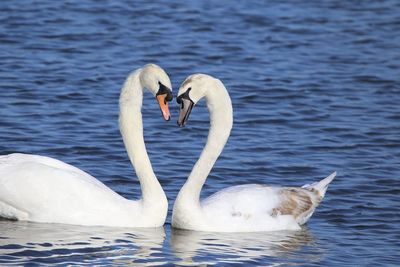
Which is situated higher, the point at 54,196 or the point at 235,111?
the point at 235,111

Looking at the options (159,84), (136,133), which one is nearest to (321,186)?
(136,133)

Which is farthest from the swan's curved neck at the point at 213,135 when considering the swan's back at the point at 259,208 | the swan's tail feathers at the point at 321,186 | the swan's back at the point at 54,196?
the swan's tail feathers at the point at 321,186

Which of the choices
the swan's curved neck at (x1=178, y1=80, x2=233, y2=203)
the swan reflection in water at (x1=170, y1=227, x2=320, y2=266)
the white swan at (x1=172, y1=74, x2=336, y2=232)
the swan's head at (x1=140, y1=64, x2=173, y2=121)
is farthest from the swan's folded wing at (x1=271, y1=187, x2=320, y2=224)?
the swan's head at (x1=140, y1=64, x2=173, y2=121)

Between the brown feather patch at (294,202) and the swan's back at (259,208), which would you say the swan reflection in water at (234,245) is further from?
the brown feather patch at (294,202)

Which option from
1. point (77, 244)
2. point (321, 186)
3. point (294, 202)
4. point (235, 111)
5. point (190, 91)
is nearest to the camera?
point (77, 244)

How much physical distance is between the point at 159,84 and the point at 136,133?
61cm

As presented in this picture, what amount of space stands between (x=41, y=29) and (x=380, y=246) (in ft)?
33.1

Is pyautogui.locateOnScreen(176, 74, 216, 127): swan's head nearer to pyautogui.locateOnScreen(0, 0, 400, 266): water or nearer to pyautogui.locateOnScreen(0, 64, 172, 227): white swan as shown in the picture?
pyautogui.locateOnScreen(0, 64, 172, 227): white swan

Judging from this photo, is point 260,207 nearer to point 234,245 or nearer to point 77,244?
point 234,245

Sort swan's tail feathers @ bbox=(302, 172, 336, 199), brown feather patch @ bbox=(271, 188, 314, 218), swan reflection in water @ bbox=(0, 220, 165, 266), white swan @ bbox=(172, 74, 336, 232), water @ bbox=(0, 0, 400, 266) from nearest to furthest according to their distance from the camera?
swan reflection in water @ bbox=(0, 220, 165, 266), water @ bbox=(0, 0, 400, 266), white swan @ bbox=(172, 74, 336, 232), brown feather patch @ bbox=(271, 188, 314, 218), swan's tail feathers @ bbox=(302, 172, 336, 199)

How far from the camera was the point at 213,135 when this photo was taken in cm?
1148

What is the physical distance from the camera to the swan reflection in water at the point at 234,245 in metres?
10.4

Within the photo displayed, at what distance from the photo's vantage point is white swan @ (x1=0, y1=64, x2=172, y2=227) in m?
11.0

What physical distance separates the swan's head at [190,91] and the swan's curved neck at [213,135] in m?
0.07
